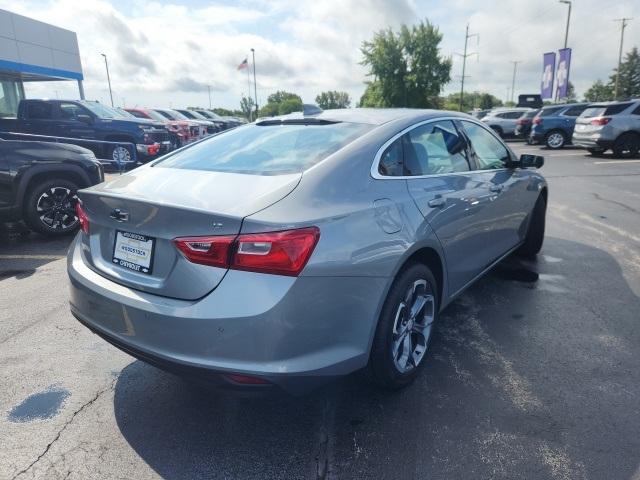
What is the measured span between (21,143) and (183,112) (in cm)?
1931

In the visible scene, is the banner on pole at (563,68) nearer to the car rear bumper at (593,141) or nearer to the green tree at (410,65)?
the green tree at (410,65)

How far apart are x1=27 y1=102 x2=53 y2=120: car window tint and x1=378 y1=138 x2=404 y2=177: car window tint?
13.0 m

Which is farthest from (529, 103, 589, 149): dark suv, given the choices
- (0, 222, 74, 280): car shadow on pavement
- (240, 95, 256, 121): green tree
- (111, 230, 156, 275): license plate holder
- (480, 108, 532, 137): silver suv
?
(240, 95, 256, 121): green tree

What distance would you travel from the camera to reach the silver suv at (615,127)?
1434 cm

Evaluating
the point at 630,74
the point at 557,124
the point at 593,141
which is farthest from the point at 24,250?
the point at 630,74

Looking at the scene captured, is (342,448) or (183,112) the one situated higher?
(183,112)

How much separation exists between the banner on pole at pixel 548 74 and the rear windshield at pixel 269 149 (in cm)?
3812

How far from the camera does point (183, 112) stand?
24.1 meters

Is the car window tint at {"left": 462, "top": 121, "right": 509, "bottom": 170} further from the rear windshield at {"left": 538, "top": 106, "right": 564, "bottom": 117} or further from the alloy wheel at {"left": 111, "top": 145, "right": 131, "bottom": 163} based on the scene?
the rear windshield at {"left": 538, "top": 106, "right": 564, "bottom": 117}

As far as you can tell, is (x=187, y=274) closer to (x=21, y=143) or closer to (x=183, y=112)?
(x=21, y=143)

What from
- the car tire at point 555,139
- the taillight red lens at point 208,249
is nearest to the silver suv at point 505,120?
the car tire at point 555,139

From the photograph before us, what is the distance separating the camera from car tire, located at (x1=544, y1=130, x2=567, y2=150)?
1891 centimetres

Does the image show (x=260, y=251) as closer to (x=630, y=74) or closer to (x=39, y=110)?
(x=39, y=110)

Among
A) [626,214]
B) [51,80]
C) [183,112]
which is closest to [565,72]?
[183,112]
